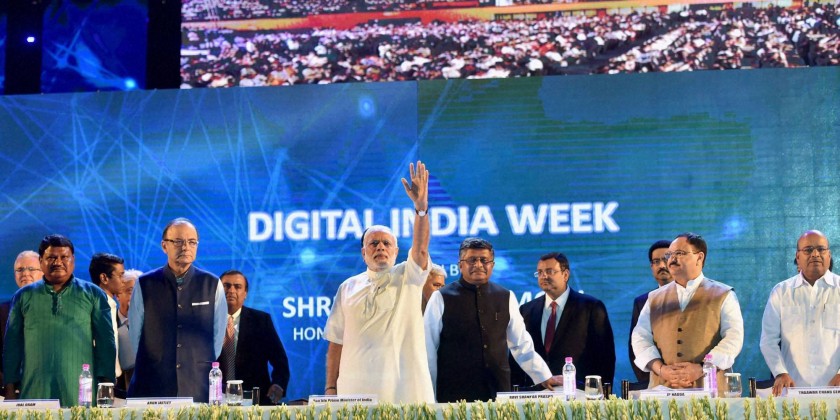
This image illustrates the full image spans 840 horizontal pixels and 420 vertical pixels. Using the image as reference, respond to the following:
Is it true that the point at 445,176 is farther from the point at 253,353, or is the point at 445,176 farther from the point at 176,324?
the point at 176,324

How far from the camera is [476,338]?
5.21 m

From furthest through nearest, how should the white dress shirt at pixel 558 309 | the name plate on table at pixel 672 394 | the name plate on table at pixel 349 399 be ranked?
the white dress shirt at pixel 558 309, the name plate on table at pixel 349 399, the name plate on table at pixel 672 394

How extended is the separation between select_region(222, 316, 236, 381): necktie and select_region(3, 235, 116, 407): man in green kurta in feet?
2.81

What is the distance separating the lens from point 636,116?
6848 mm

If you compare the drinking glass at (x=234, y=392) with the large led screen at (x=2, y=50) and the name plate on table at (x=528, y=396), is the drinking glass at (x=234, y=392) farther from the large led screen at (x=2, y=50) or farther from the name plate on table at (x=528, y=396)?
the large led screen at (x=2, y=50)

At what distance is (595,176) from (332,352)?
2686mm

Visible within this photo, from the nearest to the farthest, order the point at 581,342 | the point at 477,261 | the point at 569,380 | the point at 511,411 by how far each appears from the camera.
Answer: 1. the point at 511,411
2. the point at 569,380
3. the point at 477,261
4. the point at 581,342

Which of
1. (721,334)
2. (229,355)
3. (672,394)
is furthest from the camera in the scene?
(229,355)

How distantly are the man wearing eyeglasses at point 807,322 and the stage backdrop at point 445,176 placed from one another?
4.42 ft

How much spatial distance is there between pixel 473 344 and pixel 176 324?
1420 millimetres

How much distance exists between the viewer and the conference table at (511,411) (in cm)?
331

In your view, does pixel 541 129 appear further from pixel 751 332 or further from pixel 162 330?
pixel 162 330

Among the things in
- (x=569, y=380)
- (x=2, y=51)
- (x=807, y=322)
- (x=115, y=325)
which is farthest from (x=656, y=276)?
(x=2, y=51)

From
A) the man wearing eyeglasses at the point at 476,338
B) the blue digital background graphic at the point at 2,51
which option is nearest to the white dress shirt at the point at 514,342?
the man wearing eyeglasses at the point at 476,338
